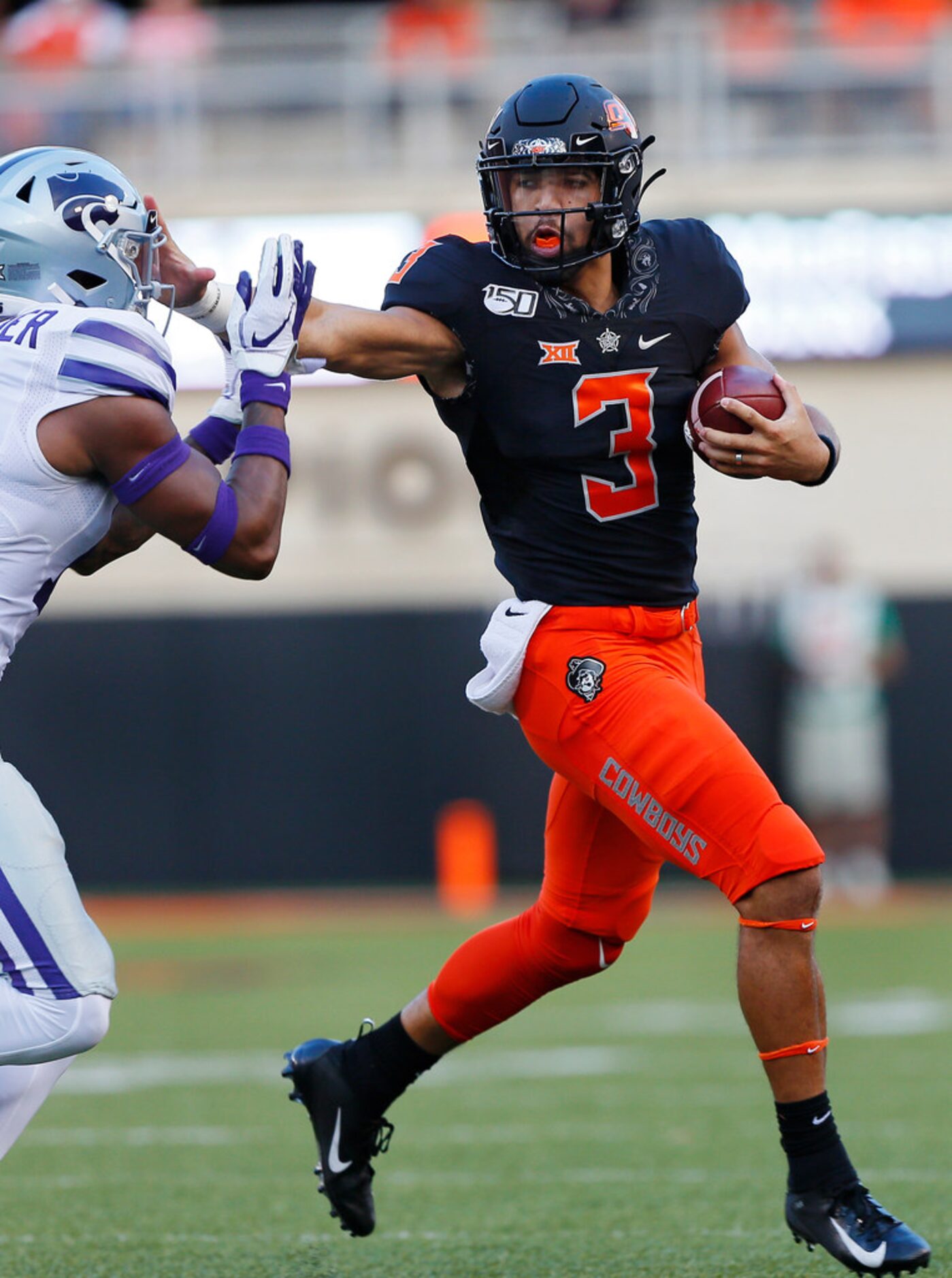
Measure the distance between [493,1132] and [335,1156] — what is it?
1336 mm

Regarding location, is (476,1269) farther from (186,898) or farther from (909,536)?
(909,536)

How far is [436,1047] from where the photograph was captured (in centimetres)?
382

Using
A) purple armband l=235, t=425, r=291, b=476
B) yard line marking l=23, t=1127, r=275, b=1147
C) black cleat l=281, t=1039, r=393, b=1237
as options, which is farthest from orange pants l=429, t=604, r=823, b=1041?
yard line marking l=23, t=1127, r=275, b=1147

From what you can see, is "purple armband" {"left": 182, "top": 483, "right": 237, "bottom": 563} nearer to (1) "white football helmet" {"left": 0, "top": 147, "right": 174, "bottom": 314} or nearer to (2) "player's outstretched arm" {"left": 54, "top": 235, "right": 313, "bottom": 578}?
(2) "player's outstretched arm" {"left": 54, "top": 235, "right": 313, "bottom": 578}

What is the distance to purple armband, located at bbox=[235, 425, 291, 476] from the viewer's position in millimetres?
3250

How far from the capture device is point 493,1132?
5.04m

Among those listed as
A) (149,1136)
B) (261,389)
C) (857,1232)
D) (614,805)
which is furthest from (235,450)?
(149,1136)

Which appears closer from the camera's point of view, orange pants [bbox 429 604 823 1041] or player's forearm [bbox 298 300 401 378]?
orange pants [bbox 429 604 823 1041]

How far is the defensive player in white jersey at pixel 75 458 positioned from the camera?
3.01m

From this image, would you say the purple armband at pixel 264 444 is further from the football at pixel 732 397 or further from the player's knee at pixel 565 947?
the player's knee at pixel 565 947

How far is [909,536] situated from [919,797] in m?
1.52

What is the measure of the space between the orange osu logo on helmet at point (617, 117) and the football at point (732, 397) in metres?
0.50

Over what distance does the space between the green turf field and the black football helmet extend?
187 cm

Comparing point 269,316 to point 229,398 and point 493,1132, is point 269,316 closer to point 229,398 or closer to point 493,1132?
point 229,398
